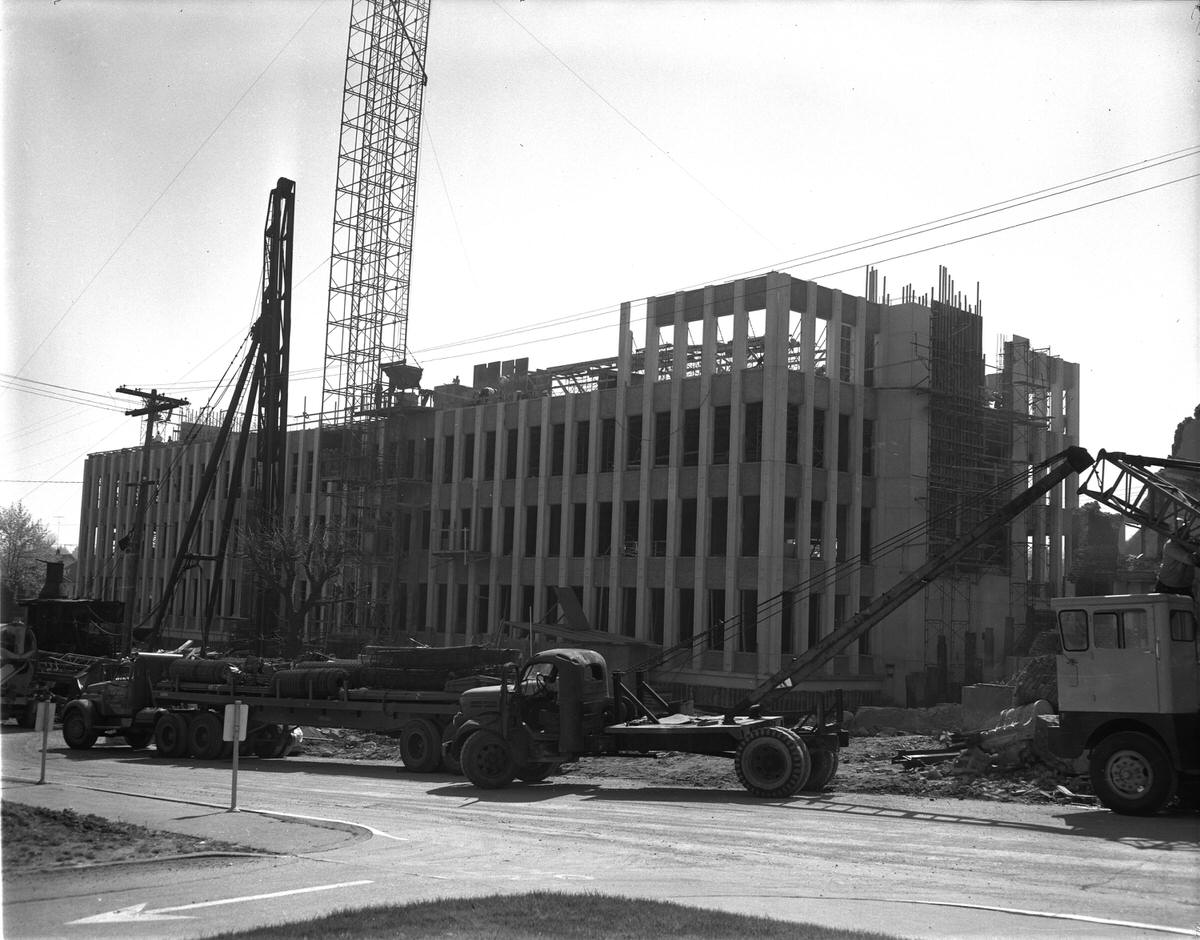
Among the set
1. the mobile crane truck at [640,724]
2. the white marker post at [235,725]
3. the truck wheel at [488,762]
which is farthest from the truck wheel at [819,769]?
the white marker post at [235,725]

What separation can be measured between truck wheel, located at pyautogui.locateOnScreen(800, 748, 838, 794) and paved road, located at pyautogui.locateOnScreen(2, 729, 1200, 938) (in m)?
0.70

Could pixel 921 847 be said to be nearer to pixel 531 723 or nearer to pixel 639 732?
pixel 639 732

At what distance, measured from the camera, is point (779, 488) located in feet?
137

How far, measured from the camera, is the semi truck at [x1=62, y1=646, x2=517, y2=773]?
81.7ft

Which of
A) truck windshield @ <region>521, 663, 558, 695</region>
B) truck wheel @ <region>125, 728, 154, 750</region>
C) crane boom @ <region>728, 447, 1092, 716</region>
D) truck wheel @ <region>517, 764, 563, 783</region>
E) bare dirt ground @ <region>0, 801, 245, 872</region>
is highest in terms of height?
crane boom @ <region>728, 447, 1092, 716</region>

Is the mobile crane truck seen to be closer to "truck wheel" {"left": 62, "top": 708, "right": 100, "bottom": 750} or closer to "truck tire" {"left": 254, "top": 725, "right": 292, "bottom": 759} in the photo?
"truck tire" {"left": 254, "top": 725, "right": 292, "bottom": 759}

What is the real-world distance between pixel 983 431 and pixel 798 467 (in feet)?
29.4

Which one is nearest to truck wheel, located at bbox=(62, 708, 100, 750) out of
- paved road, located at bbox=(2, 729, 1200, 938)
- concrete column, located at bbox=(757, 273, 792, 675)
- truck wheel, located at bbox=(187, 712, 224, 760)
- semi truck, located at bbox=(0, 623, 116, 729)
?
semi truck, located at bbox=(0, 623, 116, 729)

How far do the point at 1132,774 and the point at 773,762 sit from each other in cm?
563

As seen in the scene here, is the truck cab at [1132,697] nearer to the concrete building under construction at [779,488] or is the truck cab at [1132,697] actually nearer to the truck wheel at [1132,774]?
the truck wheel at [1132,774]

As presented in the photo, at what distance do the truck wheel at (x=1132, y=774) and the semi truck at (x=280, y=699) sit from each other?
1243 cm

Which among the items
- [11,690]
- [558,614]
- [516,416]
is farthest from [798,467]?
[11,690]

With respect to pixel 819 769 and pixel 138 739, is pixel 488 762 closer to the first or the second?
pixel 819 769

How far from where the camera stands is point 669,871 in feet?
41.5
